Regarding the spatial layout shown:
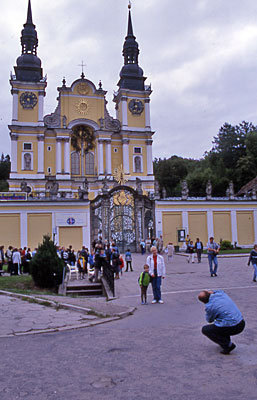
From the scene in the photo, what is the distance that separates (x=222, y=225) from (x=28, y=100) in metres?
30.0

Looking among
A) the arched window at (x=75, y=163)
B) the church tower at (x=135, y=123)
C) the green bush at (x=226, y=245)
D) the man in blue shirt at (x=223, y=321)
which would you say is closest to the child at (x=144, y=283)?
the man in blue shirt at (x=223, y=321)

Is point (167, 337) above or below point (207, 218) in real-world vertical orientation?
below

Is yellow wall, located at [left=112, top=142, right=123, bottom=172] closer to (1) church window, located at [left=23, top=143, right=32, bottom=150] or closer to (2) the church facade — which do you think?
(2) the church facade

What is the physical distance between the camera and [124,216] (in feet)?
97.2

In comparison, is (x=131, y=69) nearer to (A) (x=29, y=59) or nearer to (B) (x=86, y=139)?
(B) (x=86, y=139)

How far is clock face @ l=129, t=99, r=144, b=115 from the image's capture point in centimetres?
5144

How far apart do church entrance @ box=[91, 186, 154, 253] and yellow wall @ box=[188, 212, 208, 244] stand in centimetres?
332

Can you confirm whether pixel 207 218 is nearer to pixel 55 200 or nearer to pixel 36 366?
pixel 55 200

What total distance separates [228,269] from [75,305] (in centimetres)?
1046

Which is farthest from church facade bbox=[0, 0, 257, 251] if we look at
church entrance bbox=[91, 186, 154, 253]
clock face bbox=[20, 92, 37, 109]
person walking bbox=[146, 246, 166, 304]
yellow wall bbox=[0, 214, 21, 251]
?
person walking bbox=[146, 246, 166, 304]

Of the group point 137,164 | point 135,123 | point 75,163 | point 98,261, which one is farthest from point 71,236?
point 135,123

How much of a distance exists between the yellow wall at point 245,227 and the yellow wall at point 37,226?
15516 millimetres

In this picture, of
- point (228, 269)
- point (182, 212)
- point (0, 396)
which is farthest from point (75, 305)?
point (182, 212)

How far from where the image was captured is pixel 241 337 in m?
6.69
